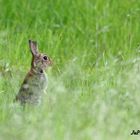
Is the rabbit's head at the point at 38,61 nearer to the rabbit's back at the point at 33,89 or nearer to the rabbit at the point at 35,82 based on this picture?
the rabbit at the point at 35,82

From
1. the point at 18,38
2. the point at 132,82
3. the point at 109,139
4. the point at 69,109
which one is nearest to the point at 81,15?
the point at 18,38

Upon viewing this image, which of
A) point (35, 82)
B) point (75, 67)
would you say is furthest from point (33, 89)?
point (75, 67)

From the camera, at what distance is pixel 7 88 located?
646 cm

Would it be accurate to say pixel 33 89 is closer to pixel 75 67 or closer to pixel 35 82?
pixel 35 82

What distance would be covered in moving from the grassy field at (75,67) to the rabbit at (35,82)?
93mm

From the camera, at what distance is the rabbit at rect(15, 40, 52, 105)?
5992mm

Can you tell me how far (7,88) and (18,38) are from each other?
1485 mm

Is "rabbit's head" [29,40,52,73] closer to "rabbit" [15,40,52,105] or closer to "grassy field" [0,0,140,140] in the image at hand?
"rabbit" [15,40,52,105]

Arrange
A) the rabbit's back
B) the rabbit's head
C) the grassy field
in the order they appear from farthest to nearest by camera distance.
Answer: the rabbit's head → the rabbit's back → the grassy field

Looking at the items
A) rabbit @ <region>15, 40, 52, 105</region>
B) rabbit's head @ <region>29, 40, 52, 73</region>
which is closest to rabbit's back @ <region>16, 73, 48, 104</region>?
rabbit @ <region>15, 40, 52, 105</region>

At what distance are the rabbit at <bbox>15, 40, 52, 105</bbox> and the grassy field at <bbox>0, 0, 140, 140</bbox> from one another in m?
0.09

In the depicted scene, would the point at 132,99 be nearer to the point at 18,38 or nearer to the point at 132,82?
the point at 132,82

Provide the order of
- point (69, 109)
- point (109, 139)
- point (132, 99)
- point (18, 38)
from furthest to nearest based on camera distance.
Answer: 1. point (18, 38)
2. point (132, 99)
3. point (69, 109)
4. point (109, 139)

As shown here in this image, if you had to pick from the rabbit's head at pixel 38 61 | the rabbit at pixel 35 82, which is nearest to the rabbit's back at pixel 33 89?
the rabbit at pixel 35 82
